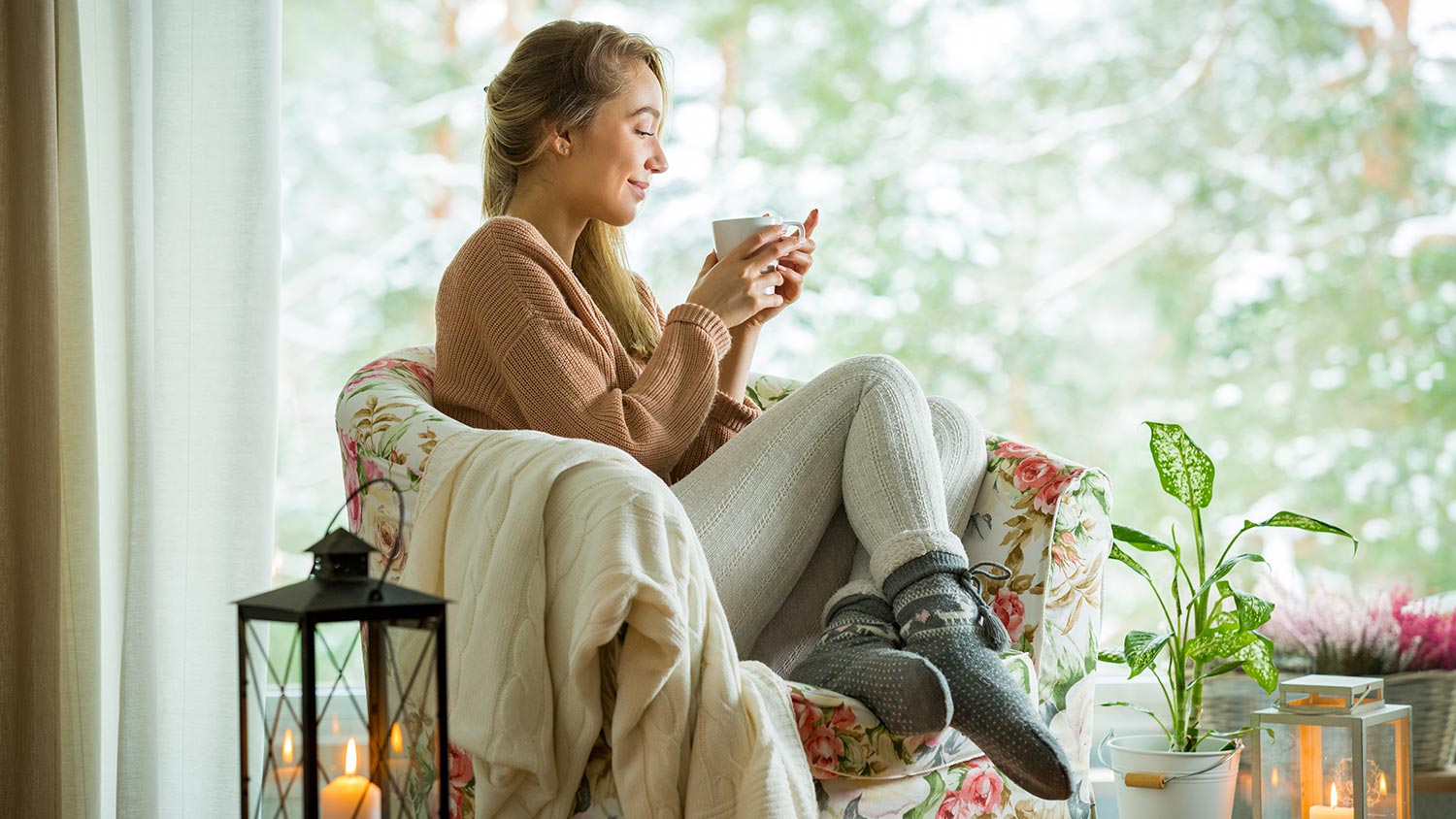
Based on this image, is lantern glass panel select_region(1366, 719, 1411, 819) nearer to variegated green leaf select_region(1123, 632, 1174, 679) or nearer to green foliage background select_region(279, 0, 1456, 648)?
variegated green leaf select_region(1123, 632, 1174, 679)

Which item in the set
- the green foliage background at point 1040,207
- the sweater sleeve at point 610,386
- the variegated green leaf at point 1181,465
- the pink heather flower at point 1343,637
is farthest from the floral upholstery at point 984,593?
the green foliage background at point 1040,207

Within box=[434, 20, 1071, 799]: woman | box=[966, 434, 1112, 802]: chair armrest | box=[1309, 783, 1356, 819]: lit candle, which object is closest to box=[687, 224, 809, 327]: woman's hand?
box=[434, 20, 1071, 799]: woman

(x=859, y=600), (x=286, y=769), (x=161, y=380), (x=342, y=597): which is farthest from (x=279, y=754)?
(x=161, y=380)

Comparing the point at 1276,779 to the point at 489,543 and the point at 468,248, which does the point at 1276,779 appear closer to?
the point at 489,543

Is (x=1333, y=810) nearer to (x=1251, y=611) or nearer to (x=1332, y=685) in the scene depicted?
(x=1332, y=685)

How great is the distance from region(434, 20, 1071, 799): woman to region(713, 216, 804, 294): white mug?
17 mm

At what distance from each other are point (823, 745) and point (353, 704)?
0.43m

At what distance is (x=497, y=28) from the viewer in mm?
3451

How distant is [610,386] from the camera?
5.22 ft

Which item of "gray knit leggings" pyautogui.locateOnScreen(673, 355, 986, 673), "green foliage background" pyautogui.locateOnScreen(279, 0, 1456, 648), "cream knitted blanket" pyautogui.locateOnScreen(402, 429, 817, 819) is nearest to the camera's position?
"cream knitted blanket" pyautogui.locateOnScreen(402, 429, 817, 819)

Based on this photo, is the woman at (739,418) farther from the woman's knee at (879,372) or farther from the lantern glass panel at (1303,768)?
the lantern glass panel at (1303,768)

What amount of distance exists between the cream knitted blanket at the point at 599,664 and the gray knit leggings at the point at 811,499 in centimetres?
22

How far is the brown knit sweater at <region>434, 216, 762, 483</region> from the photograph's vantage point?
59.5 inches

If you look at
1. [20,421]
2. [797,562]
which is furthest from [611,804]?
[20,421]
